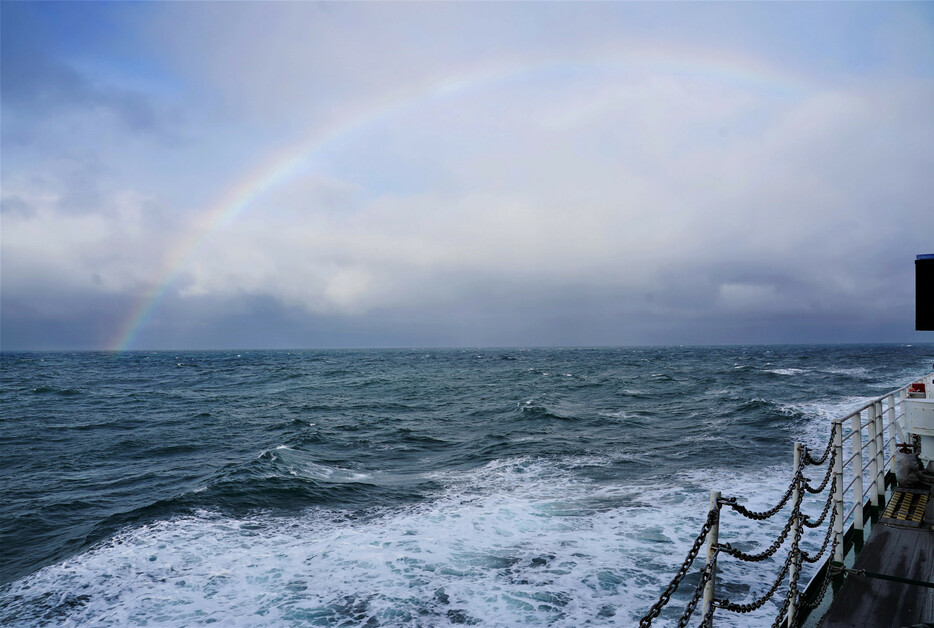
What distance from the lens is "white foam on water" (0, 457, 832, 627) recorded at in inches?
283

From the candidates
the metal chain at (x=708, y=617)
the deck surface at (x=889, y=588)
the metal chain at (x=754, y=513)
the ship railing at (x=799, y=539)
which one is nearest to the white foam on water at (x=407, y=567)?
the ship railing at (x=799, y=539)

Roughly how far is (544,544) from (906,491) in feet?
17.7

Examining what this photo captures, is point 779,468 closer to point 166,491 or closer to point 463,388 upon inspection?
point 166,491

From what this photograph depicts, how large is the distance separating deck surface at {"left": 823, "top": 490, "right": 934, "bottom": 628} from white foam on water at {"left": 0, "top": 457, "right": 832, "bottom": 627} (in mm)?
1898

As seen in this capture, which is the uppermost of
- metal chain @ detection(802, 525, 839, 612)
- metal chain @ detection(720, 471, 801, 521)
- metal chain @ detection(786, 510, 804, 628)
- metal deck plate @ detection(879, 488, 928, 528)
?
metal chain @ detection(720, 471, 801, 521)

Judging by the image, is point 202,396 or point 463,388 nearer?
point 202,396

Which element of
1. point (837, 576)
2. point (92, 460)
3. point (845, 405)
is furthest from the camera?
point (845, 405)

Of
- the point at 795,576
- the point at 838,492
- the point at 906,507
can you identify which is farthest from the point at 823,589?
the point at 906,507

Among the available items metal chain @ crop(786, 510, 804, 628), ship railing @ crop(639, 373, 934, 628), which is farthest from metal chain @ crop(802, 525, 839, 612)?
metal chain @ crop(786, 510, 804, 628)

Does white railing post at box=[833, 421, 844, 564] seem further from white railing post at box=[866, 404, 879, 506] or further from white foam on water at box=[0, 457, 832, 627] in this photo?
white foam on water at box=[0, 457, 832, 627]

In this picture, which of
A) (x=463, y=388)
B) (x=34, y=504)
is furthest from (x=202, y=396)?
(x=34, y=504)

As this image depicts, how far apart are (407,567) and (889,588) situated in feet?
20.7

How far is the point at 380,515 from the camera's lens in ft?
37.4

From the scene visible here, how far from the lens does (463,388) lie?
45.9 m
